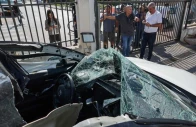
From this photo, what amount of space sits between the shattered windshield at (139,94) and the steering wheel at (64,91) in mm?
125

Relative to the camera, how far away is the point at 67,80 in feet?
7.34

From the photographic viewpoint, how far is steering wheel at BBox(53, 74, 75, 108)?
212 cm

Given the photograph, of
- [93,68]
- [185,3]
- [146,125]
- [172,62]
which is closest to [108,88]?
[93,68]

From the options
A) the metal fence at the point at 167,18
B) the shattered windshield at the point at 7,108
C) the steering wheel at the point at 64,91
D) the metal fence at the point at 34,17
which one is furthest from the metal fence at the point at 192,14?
the shattered windshield at the point at 7,108

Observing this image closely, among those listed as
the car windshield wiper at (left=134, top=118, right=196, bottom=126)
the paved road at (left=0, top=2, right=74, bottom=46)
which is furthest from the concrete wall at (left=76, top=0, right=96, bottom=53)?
the car windshield wiper at (left=134, top=118, right=196, bottom=126)

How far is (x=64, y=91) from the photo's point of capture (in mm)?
2223

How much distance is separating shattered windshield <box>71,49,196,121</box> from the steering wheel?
125 mm

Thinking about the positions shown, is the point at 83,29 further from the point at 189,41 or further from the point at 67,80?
the point at 189,41

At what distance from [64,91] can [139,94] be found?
938 millimetres

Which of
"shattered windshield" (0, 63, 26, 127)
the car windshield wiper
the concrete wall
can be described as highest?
the concrete wall

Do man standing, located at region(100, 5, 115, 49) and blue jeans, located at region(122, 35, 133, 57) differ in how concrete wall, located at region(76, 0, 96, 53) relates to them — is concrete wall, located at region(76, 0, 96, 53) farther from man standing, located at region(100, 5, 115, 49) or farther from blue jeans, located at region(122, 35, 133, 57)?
blue jeans, located at region(122, 35, 133, 57)

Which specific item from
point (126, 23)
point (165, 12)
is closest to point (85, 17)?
point (126, 23)

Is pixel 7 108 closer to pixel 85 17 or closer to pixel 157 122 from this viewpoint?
pixel 157 122

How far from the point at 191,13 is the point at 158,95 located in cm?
791
